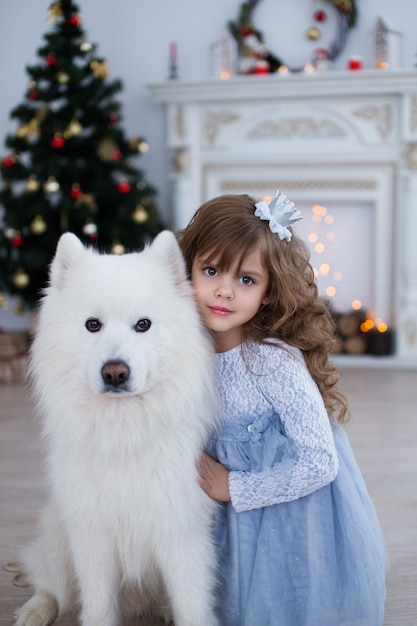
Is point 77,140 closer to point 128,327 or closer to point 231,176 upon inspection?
point 231,176

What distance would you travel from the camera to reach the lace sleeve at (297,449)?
1.46 m

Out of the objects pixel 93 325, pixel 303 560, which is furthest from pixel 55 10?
pixel 303 560

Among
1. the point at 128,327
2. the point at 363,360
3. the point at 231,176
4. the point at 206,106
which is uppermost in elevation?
the point at 206,106

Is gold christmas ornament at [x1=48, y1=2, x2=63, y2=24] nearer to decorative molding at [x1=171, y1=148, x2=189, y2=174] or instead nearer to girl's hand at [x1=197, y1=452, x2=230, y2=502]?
decorative molding at [x1=171, y1=148, x2=189, y2=174]

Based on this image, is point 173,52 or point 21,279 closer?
point 21,279

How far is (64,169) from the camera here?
4.43 metres

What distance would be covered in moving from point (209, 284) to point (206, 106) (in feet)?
12.1

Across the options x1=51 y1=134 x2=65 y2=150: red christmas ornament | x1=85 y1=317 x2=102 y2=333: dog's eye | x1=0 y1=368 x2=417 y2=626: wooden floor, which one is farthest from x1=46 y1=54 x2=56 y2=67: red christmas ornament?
x1=85 y1=317 x2=102 y2=333: dog's eye

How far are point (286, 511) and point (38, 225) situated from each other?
328 centimetres

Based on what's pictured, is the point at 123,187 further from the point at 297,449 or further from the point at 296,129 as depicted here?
the point at 297,449

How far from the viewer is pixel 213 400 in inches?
57.5

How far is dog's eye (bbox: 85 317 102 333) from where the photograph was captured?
1.31 m

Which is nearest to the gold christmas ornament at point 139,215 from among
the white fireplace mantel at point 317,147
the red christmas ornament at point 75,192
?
the red christmas ornament at point 75,192

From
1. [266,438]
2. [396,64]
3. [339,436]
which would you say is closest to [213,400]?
[266,438]
